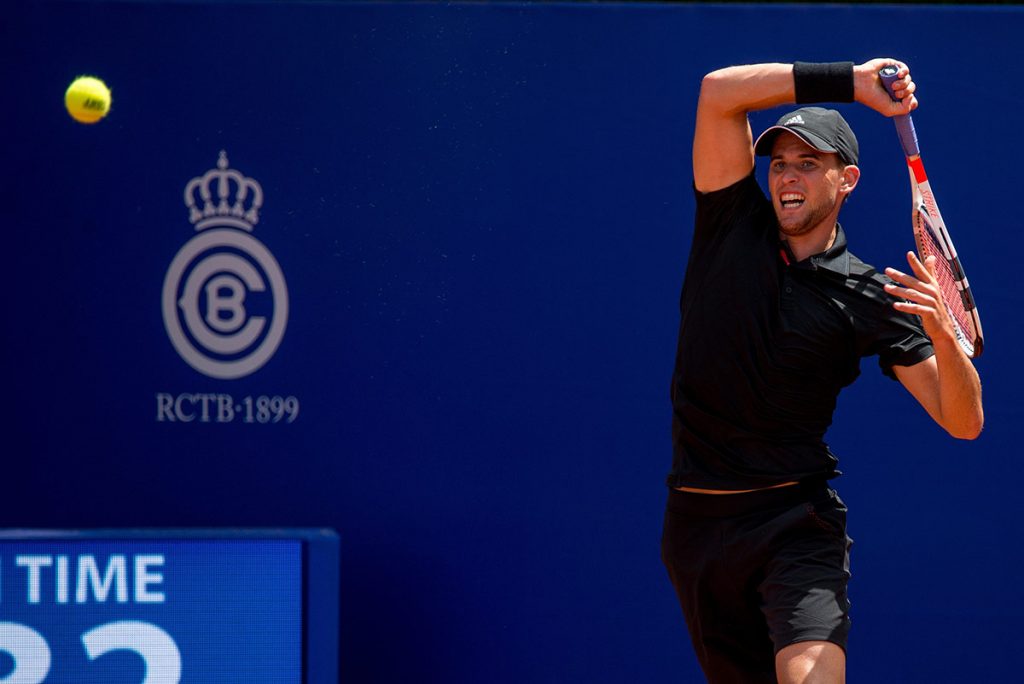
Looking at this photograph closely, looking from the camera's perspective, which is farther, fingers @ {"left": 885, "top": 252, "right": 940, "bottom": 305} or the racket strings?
the racket strings

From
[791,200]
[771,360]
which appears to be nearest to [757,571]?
[771,360]

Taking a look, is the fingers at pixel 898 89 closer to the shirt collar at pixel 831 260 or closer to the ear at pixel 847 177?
the ear at pixel 847 177

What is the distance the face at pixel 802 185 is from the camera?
10.0 ft

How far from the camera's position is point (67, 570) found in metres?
3.23

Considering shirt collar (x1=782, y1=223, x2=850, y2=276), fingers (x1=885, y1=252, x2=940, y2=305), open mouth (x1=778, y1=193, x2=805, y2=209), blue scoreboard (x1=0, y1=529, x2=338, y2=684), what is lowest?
blue scoreboard (x1=0, y1=529, x2=338, y2=684)

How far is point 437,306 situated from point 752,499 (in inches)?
48.9

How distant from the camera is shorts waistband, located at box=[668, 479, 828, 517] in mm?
3020

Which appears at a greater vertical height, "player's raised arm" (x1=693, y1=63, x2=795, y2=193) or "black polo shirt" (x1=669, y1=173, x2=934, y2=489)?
"player's raised arm" (x1=693, y1=63, x2=795, y2=193)

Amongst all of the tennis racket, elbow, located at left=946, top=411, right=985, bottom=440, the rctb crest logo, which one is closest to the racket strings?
the tennis racket

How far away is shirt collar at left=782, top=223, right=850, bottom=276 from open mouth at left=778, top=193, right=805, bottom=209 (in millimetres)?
88

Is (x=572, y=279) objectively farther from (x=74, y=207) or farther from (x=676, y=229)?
(x=74, y=207)

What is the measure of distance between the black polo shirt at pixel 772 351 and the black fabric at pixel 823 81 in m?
0.32

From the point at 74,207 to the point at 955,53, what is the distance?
8.11 ft

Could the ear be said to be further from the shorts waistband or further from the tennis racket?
the shorts waistband
